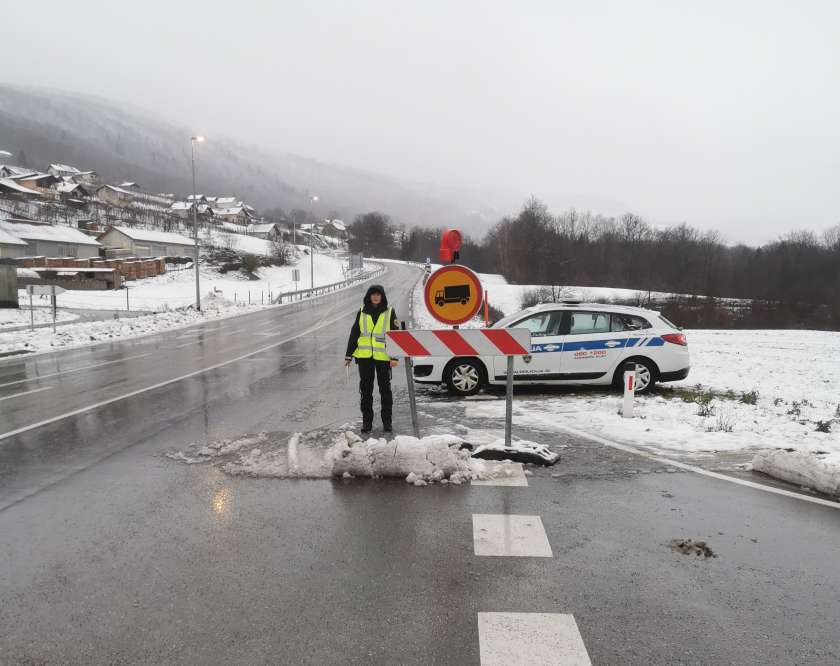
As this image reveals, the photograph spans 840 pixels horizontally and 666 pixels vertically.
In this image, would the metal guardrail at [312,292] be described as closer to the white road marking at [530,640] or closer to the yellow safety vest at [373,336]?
the yellow safety vest at [373,336]

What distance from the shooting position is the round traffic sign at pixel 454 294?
6160mm

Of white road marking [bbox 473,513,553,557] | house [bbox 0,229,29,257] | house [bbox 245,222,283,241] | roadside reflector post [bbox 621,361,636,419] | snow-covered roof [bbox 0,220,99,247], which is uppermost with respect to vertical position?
house [bbox 245,222,283,241]

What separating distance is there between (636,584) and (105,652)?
10.4ft

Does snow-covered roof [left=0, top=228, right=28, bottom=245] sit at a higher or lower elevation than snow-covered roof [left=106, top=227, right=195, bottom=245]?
lower

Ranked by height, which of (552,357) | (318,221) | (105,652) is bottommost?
(105,652)

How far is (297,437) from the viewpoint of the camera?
6738 mm

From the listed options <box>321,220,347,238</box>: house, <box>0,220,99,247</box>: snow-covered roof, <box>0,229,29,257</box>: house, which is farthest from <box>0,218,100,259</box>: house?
<box>321,220,347,238</box>: house

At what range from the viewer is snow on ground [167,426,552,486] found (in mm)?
5352

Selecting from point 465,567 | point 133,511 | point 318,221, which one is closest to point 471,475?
point 465,567

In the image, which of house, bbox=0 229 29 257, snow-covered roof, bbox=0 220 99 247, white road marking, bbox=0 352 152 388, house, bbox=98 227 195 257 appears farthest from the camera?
house, bbox=98 227 195 257

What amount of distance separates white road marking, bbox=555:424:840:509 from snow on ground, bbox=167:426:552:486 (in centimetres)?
172

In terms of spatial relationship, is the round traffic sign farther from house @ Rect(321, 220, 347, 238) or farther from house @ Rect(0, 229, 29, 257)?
house @ Rect(321, 220, 347, 238)

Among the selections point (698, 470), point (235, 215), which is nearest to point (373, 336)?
point (698, 470)

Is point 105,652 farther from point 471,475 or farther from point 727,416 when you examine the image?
point 727,416
